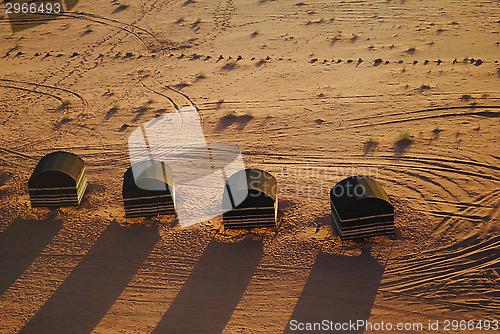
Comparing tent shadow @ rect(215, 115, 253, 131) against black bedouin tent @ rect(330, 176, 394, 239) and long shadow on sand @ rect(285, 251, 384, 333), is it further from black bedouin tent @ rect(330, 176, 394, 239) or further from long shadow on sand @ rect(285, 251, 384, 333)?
long shadow on sand @ rect(285, 251, 384, 333)

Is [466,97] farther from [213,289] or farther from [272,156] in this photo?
[213,289]

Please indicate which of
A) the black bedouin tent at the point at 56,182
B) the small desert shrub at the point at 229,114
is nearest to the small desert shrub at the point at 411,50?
the small desert shrub at the point at 229,114

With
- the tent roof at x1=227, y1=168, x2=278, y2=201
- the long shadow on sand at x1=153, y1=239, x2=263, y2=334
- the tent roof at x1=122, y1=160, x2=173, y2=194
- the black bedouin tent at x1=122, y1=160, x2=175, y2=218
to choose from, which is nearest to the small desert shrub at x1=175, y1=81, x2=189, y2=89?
the black bedouin tent at x1=122, y1=160, x2=175, y2=218

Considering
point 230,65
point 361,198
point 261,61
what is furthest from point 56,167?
point 261,61

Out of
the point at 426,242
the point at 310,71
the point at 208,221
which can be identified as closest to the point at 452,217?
the point at 426,242

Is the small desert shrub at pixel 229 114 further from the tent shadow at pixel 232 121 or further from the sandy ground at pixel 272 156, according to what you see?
the sandy ground at pixel 272 156

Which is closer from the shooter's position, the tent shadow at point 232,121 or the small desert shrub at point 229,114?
the tent shadow at point 232,121
